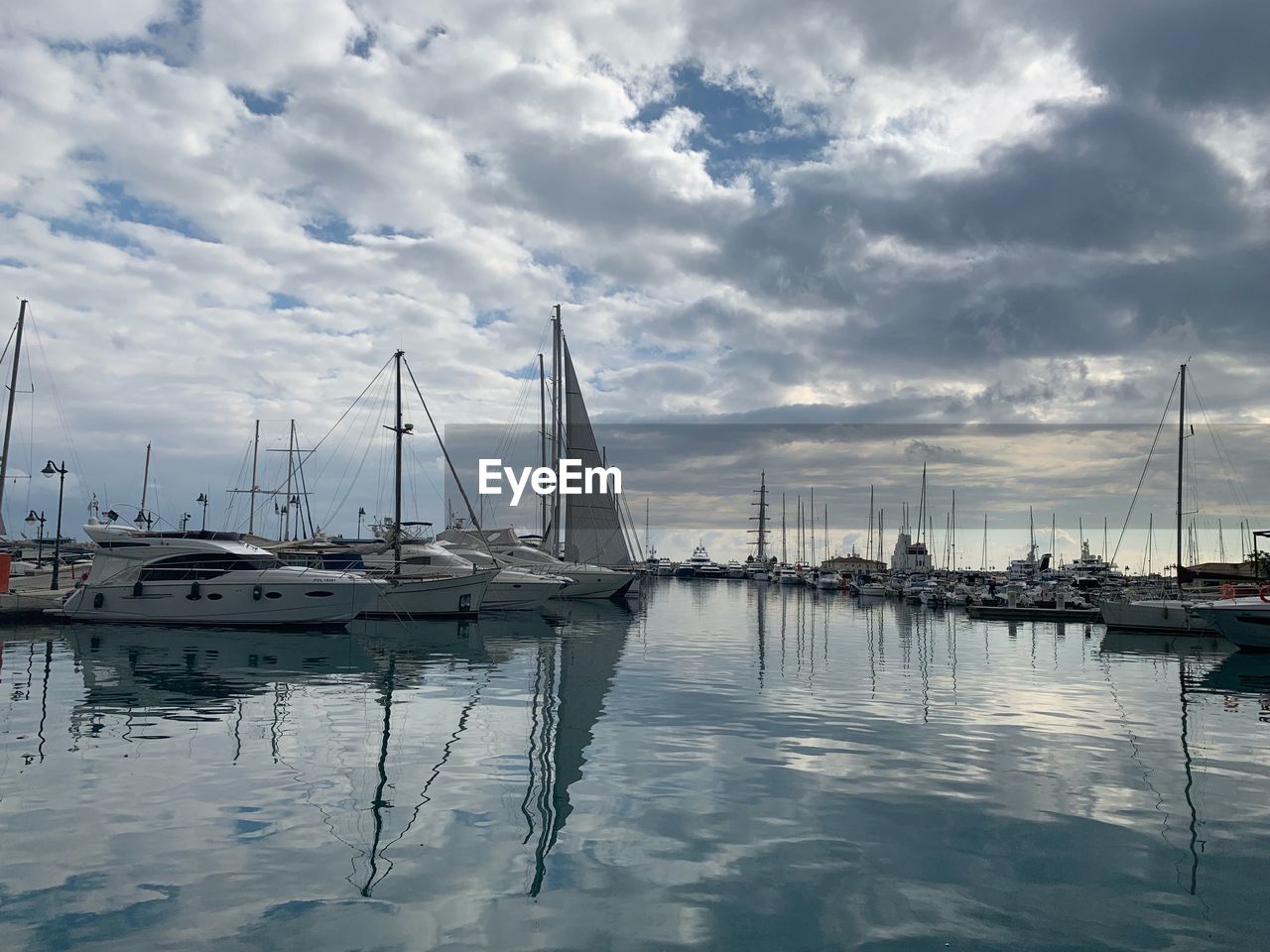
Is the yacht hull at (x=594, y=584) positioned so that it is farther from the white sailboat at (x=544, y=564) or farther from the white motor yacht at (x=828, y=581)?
the white motor yacht at (x=828, y=581)

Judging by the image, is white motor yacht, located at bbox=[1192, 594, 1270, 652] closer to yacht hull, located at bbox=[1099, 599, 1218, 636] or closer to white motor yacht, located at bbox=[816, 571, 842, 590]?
yacht hull, located at bbox=[1099, 599, 1218, 636]

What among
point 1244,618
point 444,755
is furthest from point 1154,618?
point 444,755

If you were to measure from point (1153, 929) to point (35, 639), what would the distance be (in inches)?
1583

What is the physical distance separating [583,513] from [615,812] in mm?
58924

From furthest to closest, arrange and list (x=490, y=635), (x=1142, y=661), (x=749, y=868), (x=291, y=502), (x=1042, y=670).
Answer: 1. (x=291, y=502)
2. (x=490, y=635)
3. (x=1142, y=661)
4. (x=1042, y=670)
5. (x=749, y=868)

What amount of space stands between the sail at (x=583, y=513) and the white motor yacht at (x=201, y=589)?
30590mm

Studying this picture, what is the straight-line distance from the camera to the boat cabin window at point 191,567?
4044 centimetres

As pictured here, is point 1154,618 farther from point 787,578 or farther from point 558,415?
point 787,578

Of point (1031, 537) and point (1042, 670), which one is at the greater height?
point (1031, 537)

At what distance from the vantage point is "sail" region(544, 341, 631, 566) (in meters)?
70.0

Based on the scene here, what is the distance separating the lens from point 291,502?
322ft

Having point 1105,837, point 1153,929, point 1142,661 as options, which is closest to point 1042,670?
point 1142,661

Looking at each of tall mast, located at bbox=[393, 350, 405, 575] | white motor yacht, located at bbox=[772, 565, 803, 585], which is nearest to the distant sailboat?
tall mast, located at bbox=[393, 350, 405, 575]

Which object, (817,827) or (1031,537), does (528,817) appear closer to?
(817,827)
